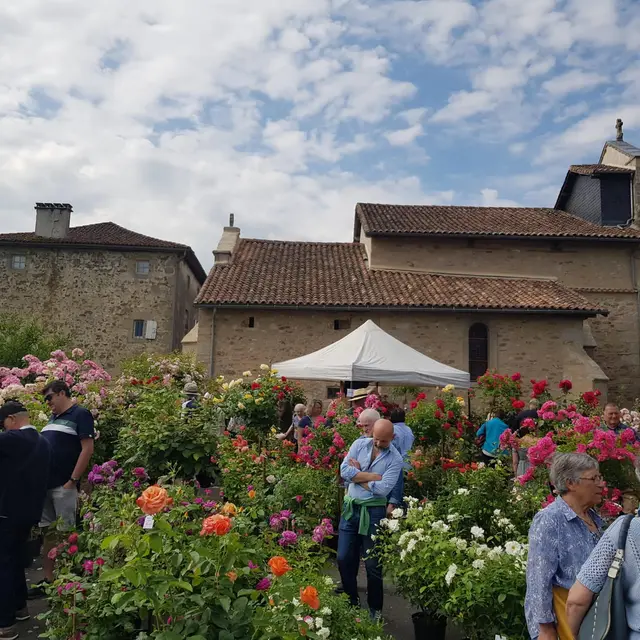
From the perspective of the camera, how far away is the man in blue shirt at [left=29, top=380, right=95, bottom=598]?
4.59m

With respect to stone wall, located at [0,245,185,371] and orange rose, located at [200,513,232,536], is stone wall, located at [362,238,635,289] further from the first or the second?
orange rose, located at [200,513,232,536]

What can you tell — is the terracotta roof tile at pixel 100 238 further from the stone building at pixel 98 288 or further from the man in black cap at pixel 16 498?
the man in black cap at pixel 16 498

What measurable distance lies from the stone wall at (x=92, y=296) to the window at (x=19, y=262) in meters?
0.10

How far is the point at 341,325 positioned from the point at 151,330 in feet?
A: 29.3

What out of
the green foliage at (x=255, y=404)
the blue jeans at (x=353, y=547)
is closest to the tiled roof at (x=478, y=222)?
the green foliage at (x=255, y=404)

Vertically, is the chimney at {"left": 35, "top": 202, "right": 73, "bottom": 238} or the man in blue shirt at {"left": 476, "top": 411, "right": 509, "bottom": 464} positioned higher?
the chimney at {"left": 35, "top": 202, "right": 73, "bottom": 238}

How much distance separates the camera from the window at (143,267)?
74.3 feet

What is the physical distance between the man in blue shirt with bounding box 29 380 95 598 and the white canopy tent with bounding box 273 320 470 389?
4.90 meters

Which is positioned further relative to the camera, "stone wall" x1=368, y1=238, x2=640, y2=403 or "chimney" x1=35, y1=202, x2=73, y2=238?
"chimney" x1=35, y1=202, x2=73, y2=238

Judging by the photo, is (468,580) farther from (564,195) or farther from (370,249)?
(564,195)

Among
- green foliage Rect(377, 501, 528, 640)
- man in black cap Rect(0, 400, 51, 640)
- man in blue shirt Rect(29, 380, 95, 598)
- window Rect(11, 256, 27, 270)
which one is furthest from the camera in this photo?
window Rect(11, 256, 27, 270)

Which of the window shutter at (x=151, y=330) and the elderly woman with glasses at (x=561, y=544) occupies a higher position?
the window shutter at (x=151, y=330)

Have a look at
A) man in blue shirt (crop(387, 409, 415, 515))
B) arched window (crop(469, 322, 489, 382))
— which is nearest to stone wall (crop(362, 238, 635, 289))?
arched window (crop(469, 322, 489, 382))

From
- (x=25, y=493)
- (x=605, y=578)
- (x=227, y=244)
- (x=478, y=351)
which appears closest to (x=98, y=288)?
(x=227, y=244)
